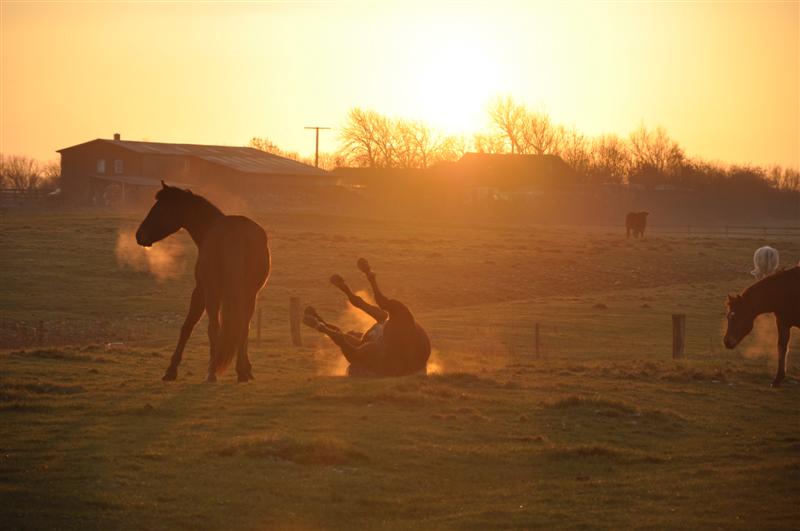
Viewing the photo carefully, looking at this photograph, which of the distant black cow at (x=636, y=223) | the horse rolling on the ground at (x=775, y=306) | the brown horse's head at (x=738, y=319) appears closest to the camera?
the horse rolling on the ground at (x=775, y=306)

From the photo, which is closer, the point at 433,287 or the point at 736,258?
the point at 433,287

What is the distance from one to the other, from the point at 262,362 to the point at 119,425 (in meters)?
8.06

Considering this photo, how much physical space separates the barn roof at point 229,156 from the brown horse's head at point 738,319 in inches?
3006

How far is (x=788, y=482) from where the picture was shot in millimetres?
11898

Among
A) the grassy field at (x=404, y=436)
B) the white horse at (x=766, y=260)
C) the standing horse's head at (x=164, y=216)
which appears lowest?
the grassy field at (x=404, y=436)

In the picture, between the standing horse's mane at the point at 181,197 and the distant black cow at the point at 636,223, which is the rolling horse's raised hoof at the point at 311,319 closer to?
the standing horse's mane at the point at 181,197

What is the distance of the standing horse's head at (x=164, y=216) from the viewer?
1692 cm

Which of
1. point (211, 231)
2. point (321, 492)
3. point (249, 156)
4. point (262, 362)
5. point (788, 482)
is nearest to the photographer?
point (321, 492)

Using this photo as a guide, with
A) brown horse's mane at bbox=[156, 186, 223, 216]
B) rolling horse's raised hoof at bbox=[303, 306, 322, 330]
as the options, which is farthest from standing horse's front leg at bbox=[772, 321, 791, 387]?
brown horse's mane at bbox=[156, 186, 223, 216]

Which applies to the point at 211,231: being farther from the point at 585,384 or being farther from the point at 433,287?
the point at 433,287

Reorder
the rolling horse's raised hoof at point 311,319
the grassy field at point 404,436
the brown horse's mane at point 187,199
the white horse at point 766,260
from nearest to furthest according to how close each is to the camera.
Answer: the grassy field at point 404,436, the brown horse's mane at point 187,199, the rolling horse's raised hoof at point 311,319, the white horse at point 766,260

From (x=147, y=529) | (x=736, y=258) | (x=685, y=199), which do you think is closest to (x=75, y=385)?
(x=147, y=529)

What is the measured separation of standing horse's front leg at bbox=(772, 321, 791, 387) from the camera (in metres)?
19.1

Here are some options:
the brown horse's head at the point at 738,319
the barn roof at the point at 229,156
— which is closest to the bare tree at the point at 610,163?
the barn roof at the point at 229,156
